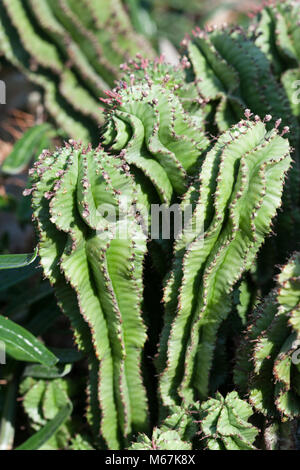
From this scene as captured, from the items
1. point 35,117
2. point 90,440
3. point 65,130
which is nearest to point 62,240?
point 90,440

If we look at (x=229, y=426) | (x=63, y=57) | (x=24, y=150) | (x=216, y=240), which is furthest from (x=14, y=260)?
(x=63, y=57)

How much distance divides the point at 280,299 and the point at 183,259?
365 millimetres

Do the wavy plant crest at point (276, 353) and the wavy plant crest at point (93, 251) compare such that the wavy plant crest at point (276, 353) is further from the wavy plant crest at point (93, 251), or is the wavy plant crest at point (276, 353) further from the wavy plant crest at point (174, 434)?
the wavy plant crest at point (93, 251)

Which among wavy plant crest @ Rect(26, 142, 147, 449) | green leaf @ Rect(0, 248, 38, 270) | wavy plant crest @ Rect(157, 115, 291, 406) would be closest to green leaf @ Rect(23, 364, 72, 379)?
wavy plant crest @ Rect(26, 142, 147, 449)

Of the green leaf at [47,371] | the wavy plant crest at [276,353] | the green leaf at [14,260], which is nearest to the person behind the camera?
→ the wavy plant crest at [276,353]

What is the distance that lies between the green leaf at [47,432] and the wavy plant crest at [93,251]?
28 cm

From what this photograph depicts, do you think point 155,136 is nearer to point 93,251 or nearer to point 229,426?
point 93,251

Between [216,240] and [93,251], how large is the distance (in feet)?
1.30

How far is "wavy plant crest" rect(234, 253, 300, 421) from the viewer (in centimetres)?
155

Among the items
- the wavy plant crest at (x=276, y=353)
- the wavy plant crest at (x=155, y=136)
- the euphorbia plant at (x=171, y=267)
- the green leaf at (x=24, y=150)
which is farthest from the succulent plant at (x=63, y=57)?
the wavy plant crest at (x=276, y=353)

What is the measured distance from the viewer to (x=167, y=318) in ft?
6.35

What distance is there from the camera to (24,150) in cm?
338

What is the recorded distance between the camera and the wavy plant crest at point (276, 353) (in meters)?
1.55
